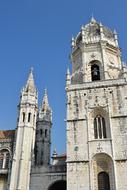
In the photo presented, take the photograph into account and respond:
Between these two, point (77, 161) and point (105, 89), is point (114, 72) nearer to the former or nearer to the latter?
point (105, 89)

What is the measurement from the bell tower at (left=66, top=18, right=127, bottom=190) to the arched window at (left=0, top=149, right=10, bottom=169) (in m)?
10.4

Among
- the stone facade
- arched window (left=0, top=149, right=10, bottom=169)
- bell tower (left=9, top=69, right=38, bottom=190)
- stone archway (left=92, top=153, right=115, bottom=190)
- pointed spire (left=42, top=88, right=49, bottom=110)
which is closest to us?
stone archway (left=92, top=153, right=115, bottom=190)

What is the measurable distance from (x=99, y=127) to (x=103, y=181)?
5.35 metres

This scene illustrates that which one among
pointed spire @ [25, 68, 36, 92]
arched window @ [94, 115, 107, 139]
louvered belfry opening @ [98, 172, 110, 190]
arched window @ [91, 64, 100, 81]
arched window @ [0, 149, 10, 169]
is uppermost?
pointed spire @ [25, 68, 36, 92]

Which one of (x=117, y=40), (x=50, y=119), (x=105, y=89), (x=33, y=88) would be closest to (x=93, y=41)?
(x=117, y=40)

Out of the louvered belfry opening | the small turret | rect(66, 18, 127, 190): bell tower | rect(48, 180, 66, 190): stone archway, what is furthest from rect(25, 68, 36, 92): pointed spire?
the louvered belfry opening

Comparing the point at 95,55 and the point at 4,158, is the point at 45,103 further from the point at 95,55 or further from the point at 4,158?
the point at 95,55

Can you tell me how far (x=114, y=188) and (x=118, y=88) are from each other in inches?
408

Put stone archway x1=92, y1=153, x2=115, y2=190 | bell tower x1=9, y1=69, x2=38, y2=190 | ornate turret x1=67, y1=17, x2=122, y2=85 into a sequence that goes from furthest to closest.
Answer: ornate turret x1=67, y1=17, x2=122, y2=85, bell tower x1=9, y1=69, x2=38, y2=190, stone archway x1=92, y1=153, x2=115, y2=190

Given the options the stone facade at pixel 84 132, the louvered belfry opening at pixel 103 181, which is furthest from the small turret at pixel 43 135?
the louvered belfry opening at pixel 103 181

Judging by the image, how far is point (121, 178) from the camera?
2459cm

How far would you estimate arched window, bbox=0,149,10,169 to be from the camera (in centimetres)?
3319

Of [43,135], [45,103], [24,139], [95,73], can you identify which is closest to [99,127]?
[95,73]

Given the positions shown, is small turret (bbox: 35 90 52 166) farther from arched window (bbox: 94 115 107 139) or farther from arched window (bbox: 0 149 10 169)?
arched window (bbox: 94 115 107 139)
